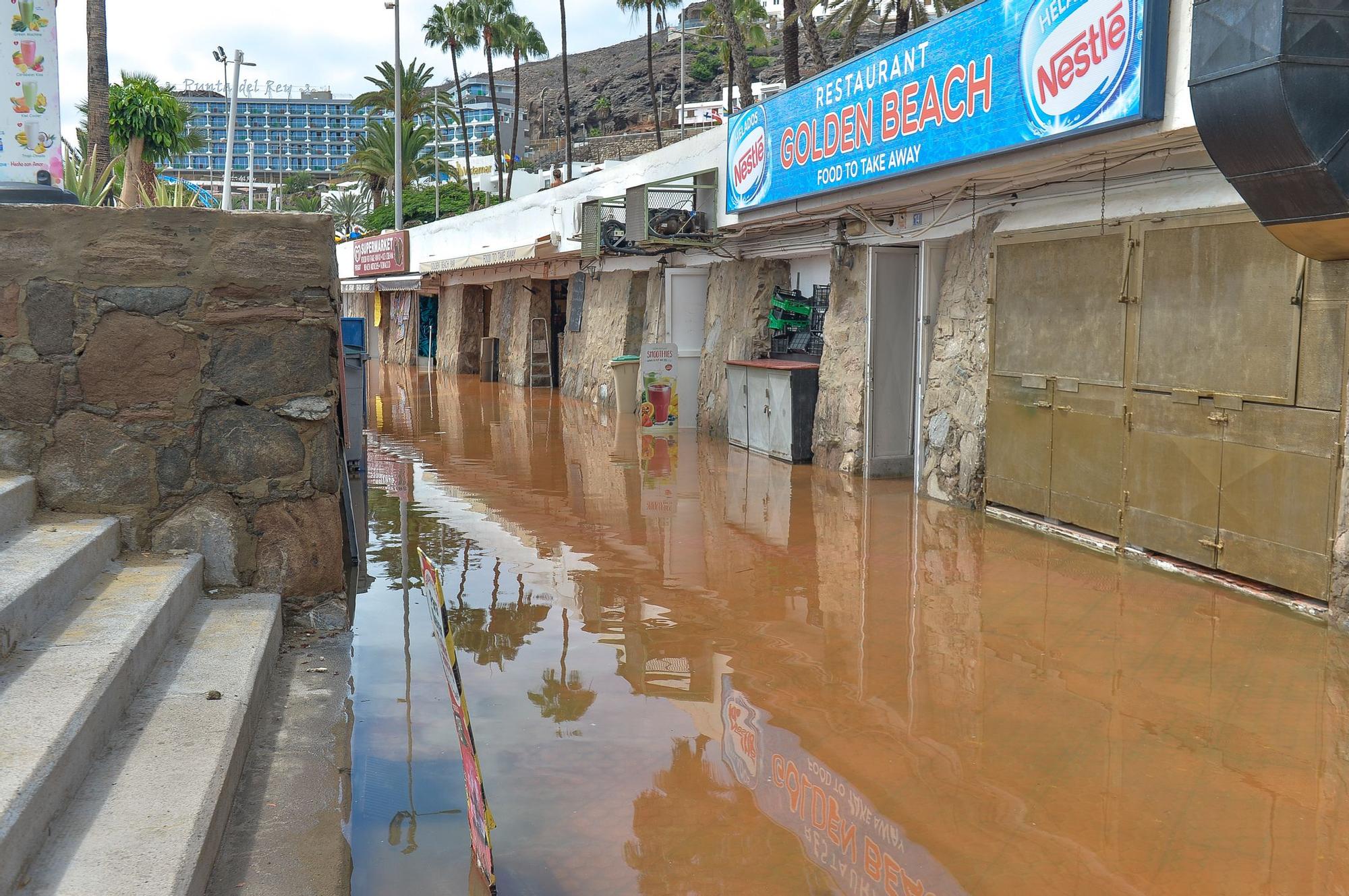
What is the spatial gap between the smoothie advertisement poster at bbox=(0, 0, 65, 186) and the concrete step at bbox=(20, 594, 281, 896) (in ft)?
9.08

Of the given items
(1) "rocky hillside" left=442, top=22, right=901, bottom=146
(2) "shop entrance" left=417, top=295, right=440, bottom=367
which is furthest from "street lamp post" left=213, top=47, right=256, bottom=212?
(1) "rocky hillside" left=442, top=22, right=901, bottom=146

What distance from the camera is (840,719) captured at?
5.32 metres

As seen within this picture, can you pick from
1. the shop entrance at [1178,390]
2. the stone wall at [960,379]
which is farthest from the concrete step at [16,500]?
the stone wall at [960,379]

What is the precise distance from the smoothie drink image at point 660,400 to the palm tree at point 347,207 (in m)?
57.7

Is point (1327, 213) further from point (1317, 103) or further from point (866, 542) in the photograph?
point (866, 542)

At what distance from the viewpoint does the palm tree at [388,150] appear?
55500mm

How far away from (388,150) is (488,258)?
113ft

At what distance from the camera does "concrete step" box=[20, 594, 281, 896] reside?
9.29 feet

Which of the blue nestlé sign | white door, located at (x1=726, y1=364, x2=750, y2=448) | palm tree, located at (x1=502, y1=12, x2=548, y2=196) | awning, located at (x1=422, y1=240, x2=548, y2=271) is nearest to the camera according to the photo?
the blue nestlé sign

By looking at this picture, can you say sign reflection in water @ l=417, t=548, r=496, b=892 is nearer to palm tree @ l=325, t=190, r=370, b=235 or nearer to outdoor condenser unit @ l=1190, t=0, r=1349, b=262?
outdoor condenser unit @ l=1190, t=0, r=1349, b=262

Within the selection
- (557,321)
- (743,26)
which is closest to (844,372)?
(557,321)


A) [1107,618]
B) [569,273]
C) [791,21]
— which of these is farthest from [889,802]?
[569,273]

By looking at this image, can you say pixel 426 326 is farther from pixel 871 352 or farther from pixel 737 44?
pixel 871 352

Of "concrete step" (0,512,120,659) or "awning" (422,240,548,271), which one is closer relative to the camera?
"concrete step" (0,512,120,659)
